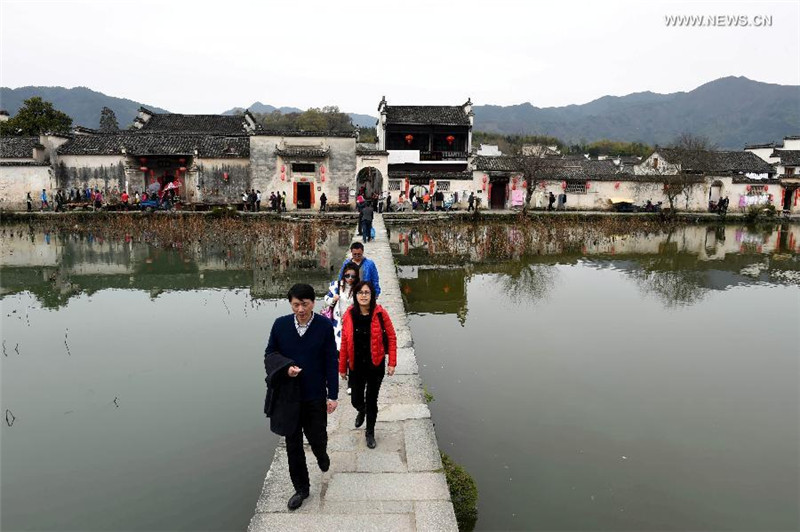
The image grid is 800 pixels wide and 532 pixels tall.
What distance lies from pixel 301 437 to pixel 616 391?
4.59 m

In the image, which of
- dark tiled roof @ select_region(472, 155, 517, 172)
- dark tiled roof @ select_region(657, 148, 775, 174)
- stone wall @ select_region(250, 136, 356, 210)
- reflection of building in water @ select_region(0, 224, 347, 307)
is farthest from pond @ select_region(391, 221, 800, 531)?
dark tiled roof @ select_region(657, 148, 775, 174)

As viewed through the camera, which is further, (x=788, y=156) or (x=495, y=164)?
(x=788, y=156)

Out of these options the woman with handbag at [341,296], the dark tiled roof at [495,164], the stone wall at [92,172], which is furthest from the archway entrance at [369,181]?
the woman with handbag at [341,296]

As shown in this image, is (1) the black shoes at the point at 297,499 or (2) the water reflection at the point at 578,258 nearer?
(1) the black shoes at the point at 297,499

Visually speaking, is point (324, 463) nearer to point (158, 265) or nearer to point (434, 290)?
point (434, 290)

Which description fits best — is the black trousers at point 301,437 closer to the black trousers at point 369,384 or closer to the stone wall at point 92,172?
the black trousers at point 369,384

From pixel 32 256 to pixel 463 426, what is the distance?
1511cm

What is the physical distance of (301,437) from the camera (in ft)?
11.8

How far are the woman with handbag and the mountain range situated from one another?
149 m

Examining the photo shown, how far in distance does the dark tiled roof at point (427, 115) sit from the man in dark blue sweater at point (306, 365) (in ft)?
98.9

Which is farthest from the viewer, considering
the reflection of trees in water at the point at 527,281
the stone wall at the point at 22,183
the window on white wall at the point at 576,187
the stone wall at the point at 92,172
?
the window on white wall at the point at 576,187

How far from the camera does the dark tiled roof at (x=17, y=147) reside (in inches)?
A: 1015

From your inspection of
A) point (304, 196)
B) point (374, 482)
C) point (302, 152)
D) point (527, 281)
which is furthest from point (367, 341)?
point (304, 196)

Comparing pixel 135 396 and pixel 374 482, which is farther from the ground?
pixel 374 482
